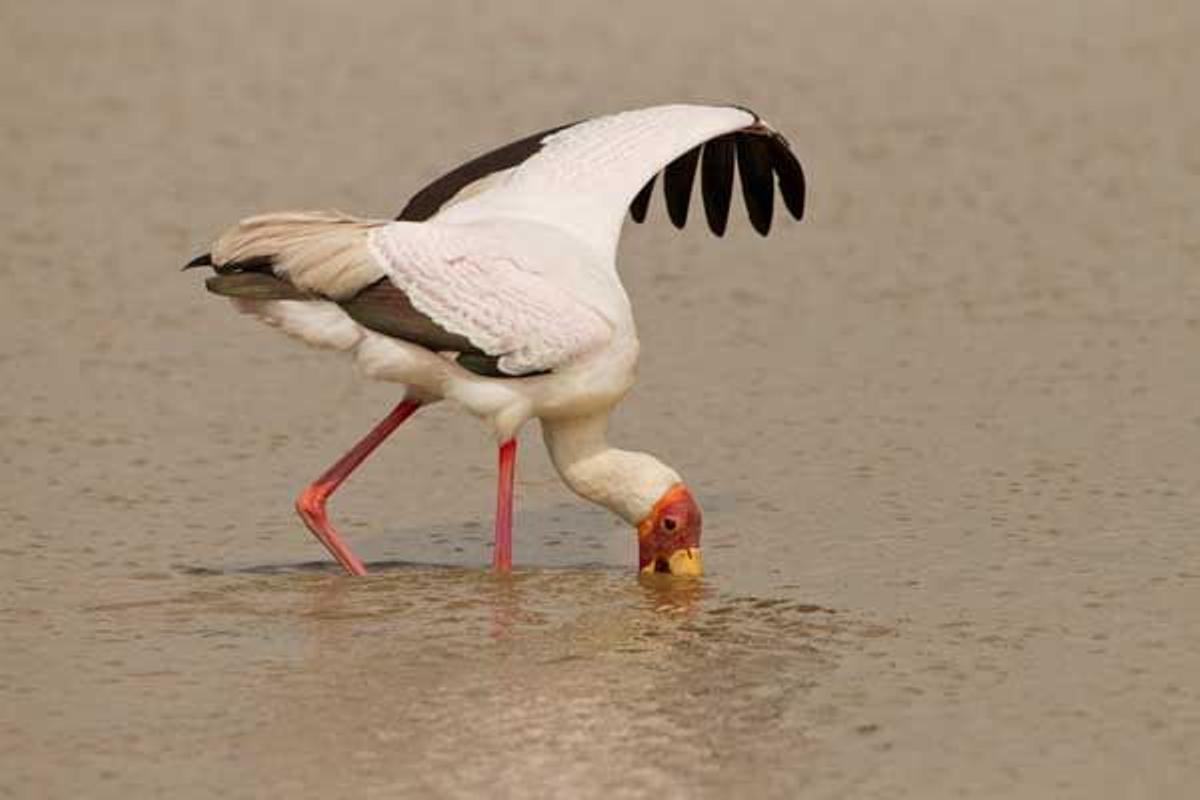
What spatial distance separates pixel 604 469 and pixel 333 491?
0.93 m

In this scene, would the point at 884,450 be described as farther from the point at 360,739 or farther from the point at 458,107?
the point at 458,107

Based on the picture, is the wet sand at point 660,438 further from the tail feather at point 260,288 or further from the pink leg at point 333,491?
the tail feather at point 260,288

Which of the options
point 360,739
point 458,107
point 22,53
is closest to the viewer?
point 360,739

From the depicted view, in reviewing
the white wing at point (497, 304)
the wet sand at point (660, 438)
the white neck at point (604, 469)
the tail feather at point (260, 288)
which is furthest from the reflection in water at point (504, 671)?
the tail feather at point (260, 288)

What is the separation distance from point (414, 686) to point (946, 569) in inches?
80.7

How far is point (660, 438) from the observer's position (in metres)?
10.9

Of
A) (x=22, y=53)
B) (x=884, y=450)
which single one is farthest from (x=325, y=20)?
(x=884, y=450)

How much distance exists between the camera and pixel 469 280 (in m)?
8.88

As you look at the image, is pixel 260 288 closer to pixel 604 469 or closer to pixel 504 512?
pixel 504 512

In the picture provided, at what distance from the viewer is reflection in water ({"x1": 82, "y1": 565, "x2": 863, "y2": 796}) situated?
701 cm

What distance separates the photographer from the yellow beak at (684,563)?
29.8 feet

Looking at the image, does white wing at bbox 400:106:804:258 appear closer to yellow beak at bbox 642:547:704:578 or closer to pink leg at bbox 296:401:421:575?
pink leg at bbox 296:401:421:575

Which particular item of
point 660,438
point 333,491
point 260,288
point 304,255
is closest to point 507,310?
point 304,255

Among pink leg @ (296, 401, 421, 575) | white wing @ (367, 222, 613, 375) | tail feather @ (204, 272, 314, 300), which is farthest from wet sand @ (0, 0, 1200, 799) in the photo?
tail feather @ (204, 272, 314, 300)
